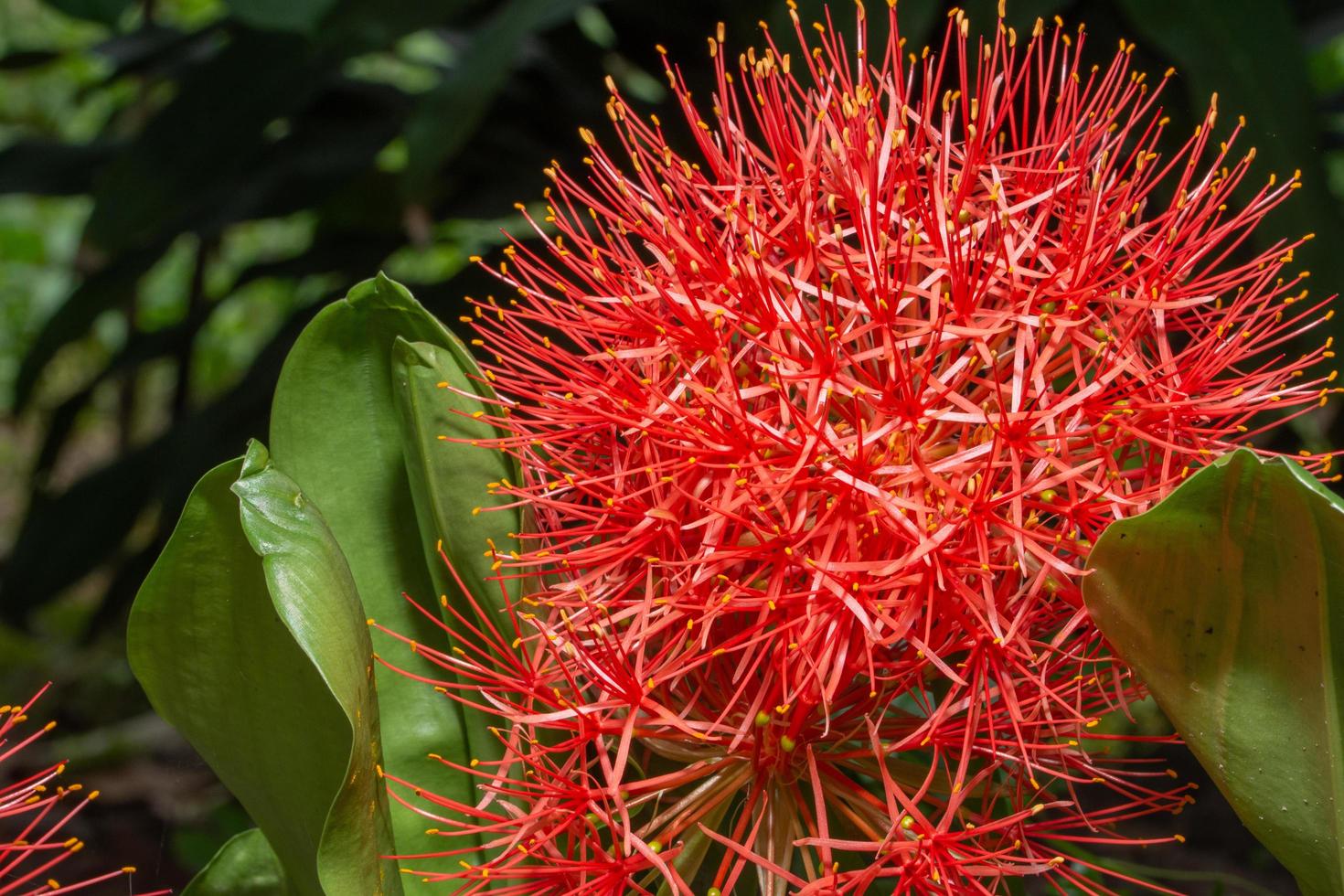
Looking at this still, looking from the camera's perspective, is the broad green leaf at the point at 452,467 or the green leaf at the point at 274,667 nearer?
the green leaf at the point at 274,667

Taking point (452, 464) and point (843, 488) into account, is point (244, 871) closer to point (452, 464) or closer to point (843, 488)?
point (452, 464)

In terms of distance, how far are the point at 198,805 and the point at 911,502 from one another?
1695 mm

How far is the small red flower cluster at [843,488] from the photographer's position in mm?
555

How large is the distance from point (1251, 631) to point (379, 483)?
0.46 m

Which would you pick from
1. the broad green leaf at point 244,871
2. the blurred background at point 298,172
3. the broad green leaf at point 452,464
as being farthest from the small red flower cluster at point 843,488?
the blurred background at point 298,172

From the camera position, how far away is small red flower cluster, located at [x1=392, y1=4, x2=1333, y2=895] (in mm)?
555

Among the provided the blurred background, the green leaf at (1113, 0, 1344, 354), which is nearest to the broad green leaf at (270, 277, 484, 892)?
the blurred background

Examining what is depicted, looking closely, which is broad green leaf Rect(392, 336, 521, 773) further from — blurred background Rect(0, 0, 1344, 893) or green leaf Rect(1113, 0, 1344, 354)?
green leaf Rect(1113, 0, 1344, 354)

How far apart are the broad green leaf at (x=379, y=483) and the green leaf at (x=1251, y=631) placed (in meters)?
0.37

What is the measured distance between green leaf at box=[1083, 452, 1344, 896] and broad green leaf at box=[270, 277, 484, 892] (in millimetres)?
372

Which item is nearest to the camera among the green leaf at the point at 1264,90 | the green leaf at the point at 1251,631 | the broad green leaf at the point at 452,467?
the green leaf at the point at 1251,631

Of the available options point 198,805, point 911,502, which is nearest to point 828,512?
point 911,502

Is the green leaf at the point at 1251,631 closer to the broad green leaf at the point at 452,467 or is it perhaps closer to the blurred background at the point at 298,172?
the broad green leaf at the point at 452,467

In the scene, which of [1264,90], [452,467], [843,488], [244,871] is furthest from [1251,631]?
[1264,90]
